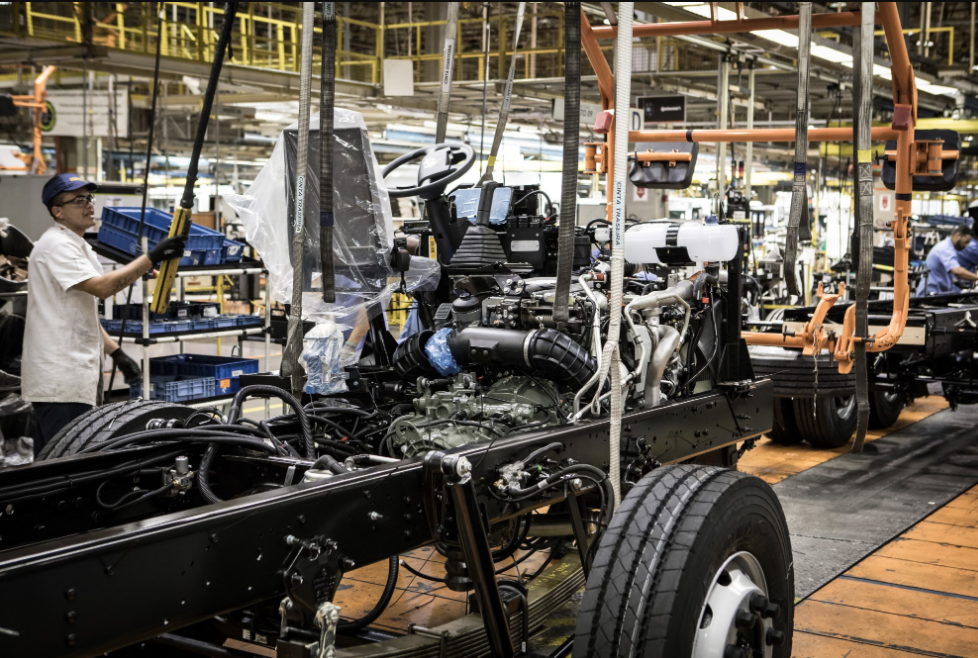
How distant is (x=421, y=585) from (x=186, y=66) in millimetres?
8172

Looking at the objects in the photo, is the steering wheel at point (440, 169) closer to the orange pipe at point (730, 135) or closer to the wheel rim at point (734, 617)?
the orange pipe at point (730, 135)

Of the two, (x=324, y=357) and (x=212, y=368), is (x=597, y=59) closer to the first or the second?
(x=324, y=357)

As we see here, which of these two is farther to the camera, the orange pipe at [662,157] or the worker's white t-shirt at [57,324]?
the orange pipe at [662,157]

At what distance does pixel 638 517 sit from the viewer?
8.69 feet

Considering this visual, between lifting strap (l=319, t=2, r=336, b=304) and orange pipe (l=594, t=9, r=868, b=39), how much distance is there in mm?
2467

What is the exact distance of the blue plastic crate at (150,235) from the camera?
23.8 ft

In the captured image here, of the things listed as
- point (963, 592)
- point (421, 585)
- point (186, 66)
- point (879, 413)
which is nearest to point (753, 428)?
point (963, 592)

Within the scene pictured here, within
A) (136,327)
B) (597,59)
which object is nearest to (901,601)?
(597,59)

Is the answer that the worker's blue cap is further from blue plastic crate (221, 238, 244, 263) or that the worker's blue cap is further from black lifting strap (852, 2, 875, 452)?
black lifting strap (852, 2, 875, 452)

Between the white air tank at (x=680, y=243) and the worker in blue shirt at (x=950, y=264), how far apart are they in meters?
7.37

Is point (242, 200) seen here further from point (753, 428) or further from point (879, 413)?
point (879, 413)

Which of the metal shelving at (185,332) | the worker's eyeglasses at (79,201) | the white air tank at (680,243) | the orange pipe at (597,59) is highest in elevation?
the orange pipe at (597,59)

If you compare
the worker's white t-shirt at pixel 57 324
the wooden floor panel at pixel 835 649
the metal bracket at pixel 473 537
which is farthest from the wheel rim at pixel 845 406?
the metal bracket at pixel 473 537

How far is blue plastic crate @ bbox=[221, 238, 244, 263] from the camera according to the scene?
7.84m
